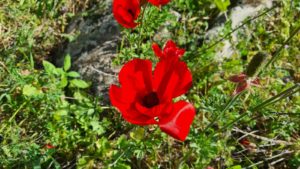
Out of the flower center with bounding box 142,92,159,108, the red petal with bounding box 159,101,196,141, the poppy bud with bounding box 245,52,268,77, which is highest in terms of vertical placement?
the poppy bud with bounding box 245,52,268,77

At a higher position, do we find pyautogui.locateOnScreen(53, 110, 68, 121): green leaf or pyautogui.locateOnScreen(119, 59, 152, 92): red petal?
pyautogui.locateOnScreen(53, 110, 68, 121): green leaf

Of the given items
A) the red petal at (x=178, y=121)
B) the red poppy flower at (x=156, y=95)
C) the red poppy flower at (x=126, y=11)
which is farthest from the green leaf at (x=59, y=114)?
the red petal at (x=178, y=121)

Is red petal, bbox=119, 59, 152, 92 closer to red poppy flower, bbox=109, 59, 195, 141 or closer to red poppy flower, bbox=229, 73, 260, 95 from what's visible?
red poppy flower, bbox=109, 59, 195, 141

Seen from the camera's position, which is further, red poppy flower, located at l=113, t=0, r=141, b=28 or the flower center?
red poppy flower, located at l=113, t=0, r=141, b=28

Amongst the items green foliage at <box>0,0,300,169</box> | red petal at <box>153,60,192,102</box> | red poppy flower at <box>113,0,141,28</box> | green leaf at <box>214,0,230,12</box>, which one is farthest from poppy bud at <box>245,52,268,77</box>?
green leaf at <box>214,0,230,12</box>

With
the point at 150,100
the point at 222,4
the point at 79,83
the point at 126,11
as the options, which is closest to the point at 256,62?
the point at 150,100

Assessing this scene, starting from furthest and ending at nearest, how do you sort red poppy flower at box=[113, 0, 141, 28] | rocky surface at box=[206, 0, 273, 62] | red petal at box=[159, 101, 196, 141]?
rocky surface at box=[206, 0, 273, 62] < red poppy flower at box=[113, 0, 141, 28] < red petal at box=[159, 101, 196, 141]

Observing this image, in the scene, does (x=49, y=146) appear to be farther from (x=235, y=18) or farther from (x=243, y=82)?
(x=235, y=18)

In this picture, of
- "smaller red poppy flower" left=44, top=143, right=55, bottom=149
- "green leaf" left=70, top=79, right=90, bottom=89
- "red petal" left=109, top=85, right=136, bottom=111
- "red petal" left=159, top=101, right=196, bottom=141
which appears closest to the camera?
"red petal" left=159, top=101, right=196, bottom=141
